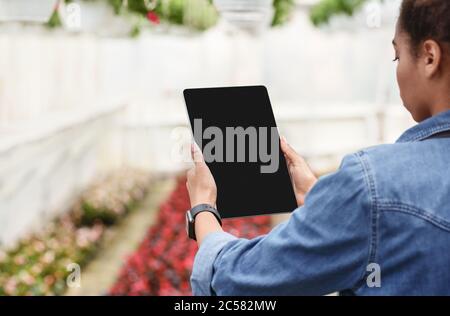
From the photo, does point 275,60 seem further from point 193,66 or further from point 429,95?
point 429,95

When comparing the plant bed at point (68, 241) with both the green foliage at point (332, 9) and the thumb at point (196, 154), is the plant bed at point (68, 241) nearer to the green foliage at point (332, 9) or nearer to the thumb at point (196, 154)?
the green foliage at point (332, 9)

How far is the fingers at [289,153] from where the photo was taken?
1.22 m

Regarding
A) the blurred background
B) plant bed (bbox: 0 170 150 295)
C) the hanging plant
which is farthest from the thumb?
the hanging plant

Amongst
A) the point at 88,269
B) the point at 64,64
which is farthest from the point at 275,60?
the point at 88,269

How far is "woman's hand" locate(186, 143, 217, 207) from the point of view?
109 cm

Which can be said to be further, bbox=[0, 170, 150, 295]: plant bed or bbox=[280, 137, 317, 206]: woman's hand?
bbox=[0, 170, 150, 295]: plant bed

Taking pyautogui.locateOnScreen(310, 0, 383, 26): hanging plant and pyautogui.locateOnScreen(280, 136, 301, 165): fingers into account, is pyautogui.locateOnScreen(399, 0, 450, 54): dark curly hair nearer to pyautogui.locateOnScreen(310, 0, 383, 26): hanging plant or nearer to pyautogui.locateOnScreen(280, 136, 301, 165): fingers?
pyautogui.locateOnScreen(280, 136, 301, 165): fingers

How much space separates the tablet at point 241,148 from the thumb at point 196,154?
0.6 inches

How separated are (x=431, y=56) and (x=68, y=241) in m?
4.60

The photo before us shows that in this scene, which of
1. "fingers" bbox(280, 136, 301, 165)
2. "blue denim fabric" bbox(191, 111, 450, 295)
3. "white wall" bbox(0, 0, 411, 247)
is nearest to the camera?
"blue denim fabric" bbox(191, 111, 450, 295)

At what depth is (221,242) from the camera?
99 cm

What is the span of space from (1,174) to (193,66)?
5976mm

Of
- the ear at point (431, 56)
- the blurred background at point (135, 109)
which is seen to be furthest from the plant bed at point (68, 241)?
the ear at point (431, 56)

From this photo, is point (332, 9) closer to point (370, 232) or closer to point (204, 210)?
point (204, 210)
